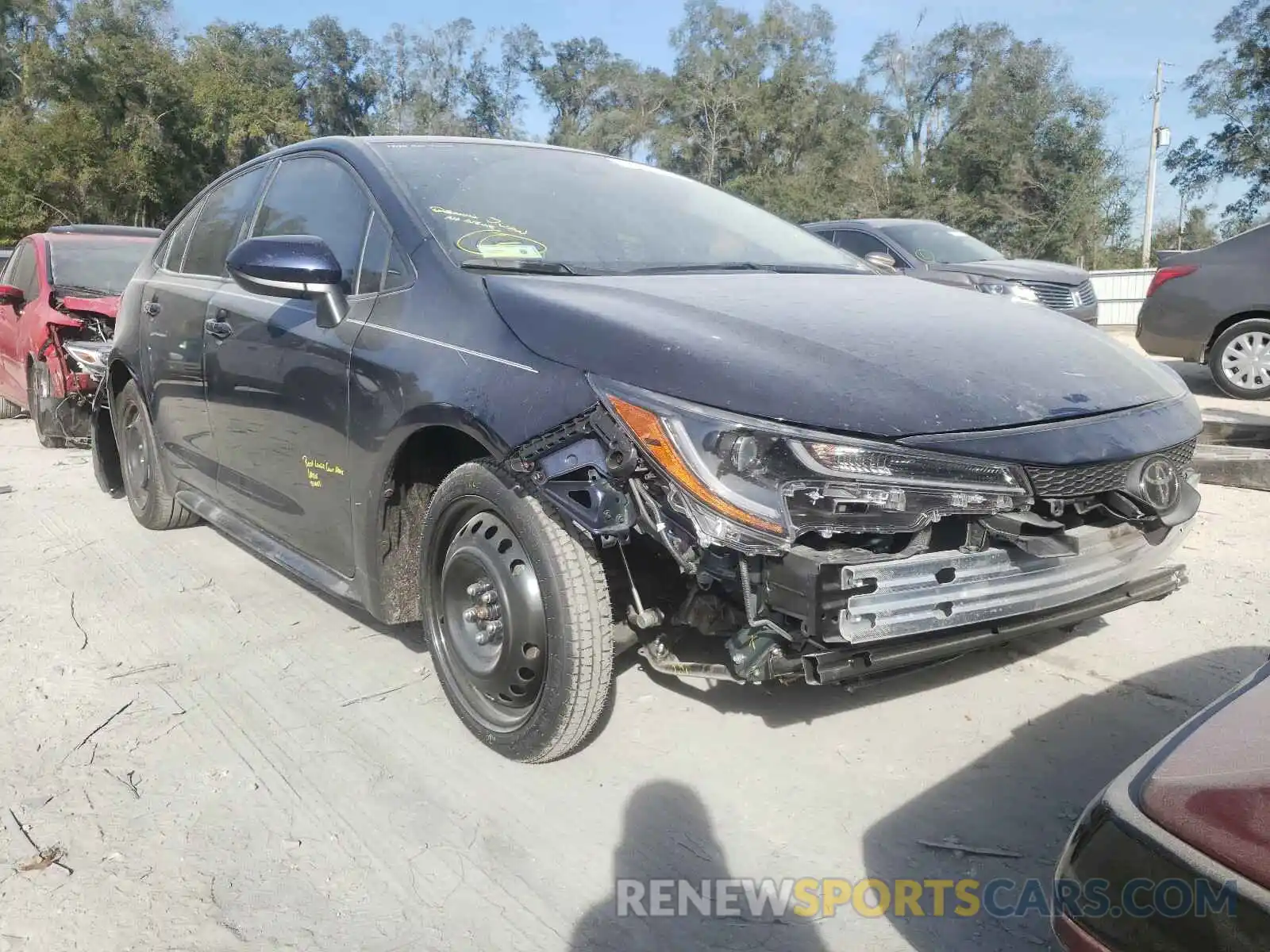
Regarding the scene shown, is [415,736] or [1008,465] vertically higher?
[1008,465]

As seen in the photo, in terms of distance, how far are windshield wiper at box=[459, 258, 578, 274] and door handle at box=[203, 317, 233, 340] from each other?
1.32 metres

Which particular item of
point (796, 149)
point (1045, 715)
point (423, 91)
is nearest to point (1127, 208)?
point (796, 149)

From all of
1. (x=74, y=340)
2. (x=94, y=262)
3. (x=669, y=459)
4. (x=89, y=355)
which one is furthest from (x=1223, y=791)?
(x=94, y=262)

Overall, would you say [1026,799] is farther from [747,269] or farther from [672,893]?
[747,269]

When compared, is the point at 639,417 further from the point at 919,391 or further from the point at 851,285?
the point at 851,285

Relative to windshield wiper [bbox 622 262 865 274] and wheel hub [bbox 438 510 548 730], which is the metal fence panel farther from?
wheel hub [bbox 438 510 548 730]

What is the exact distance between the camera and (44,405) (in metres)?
7.19

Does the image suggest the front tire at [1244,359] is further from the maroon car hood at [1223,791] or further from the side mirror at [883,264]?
the maroon car hood at [1223,791]

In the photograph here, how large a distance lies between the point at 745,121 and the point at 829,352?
44.2 meters

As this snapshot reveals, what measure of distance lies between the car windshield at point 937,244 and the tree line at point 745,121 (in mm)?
14487

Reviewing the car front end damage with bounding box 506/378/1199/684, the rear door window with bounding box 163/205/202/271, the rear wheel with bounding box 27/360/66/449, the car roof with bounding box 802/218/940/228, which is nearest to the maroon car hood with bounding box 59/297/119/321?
the rear wheel with bounding box 27/360/66/449

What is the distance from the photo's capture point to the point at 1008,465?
2.03m

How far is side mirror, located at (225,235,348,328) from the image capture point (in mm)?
2752

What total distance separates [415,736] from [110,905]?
34.0 inches
